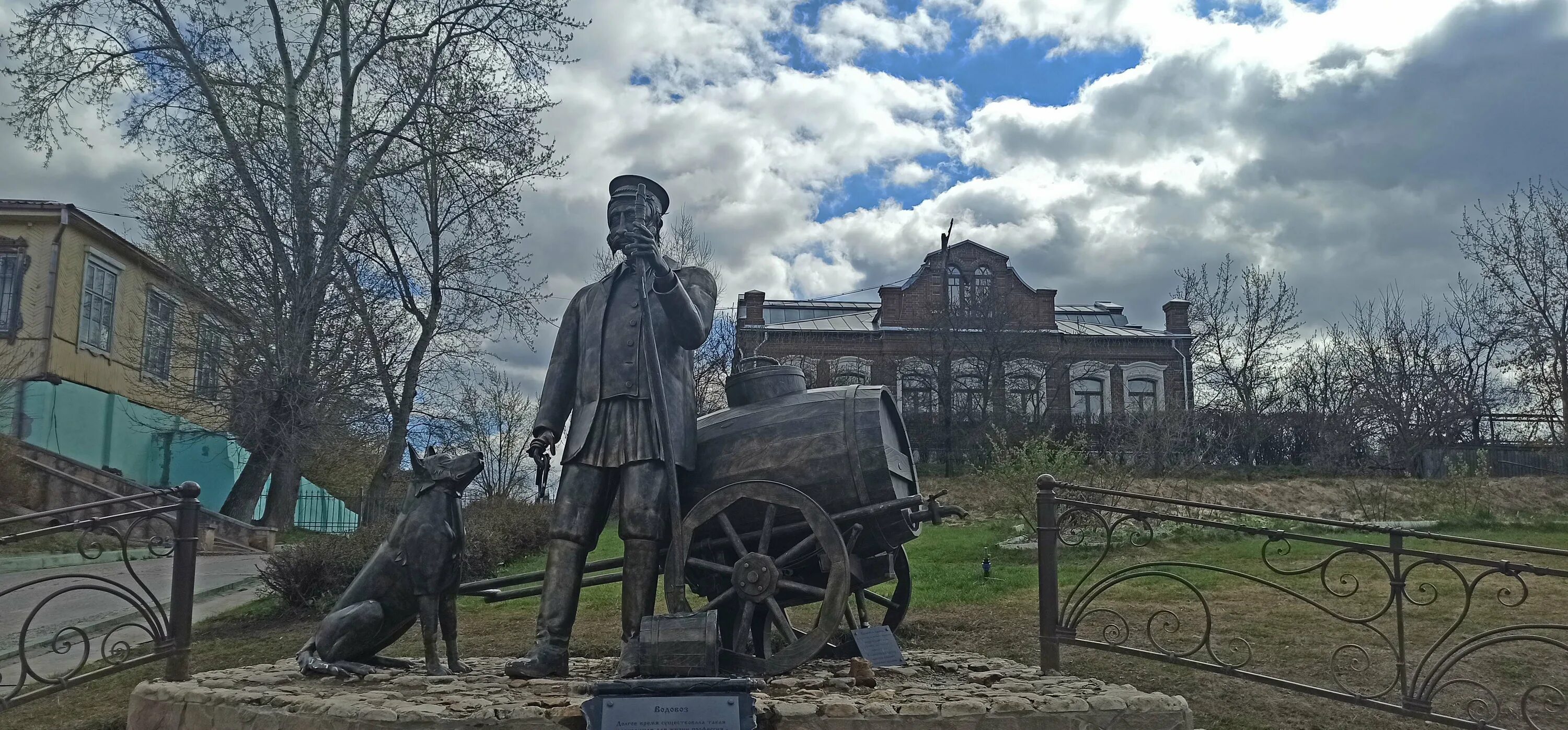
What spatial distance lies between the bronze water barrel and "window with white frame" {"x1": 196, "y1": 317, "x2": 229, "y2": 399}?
1442 cm

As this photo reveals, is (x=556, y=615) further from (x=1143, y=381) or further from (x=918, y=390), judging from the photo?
(x=1143, y=381)

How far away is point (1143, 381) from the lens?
104 feet

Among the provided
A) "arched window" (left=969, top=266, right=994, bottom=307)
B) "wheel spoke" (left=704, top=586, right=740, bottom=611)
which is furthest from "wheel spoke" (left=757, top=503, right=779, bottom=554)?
"arched window" (left=969, top=266, right=994, bottom=307)

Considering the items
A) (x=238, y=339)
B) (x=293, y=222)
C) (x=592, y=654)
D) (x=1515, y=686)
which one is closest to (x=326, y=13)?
(x=293, y=222)

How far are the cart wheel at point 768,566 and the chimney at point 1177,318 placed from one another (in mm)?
29187

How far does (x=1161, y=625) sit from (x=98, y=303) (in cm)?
2251

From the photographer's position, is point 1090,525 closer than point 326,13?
Yes

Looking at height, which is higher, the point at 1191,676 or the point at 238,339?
the point at 238,339

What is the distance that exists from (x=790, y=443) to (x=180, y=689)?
3112 mm

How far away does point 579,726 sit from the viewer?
4.17 meters

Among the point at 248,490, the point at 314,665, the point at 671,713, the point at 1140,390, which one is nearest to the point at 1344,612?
the point at 671,713

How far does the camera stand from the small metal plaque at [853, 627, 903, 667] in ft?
Answer: 17.6

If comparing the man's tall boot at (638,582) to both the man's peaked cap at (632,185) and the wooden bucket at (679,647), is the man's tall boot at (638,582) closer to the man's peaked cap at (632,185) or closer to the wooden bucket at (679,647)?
the wooden bucket at (679,647)

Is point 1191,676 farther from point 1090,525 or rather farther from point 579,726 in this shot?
point 1090,525
